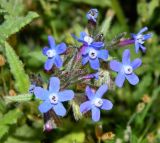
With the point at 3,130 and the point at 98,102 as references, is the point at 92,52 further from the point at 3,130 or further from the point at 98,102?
the point at 3,130

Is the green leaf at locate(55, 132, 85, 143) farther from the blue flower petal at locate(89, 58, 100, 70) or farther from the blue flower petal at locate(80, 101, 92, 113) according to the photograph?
the blue flower petal at locate(89, 58, 100, 70)

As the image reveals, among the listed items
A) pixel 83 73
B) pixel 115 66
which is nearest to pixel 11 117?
pixel 83 73

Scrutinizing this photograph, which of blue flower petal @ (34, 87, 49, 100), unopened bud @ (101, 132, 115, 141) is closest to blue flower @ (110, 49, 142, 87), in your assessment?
blue flower petal @ (34, 87, 49, 100)

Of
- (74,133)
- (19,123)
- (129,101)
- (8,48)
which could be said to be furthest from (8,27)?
(129,101)

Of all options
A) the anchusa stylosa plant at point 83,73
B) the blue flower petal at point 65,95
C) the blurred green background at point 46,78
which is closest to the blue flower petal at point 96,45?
the anchusa stylosa plant at point 83,73

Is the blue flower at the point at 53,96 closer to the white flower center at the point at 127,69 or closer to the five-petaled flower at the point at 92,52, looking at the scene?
the five-petaled flower at the point at 92,52

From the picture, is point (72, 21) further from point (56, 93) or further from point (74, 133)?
point (56, 93)
